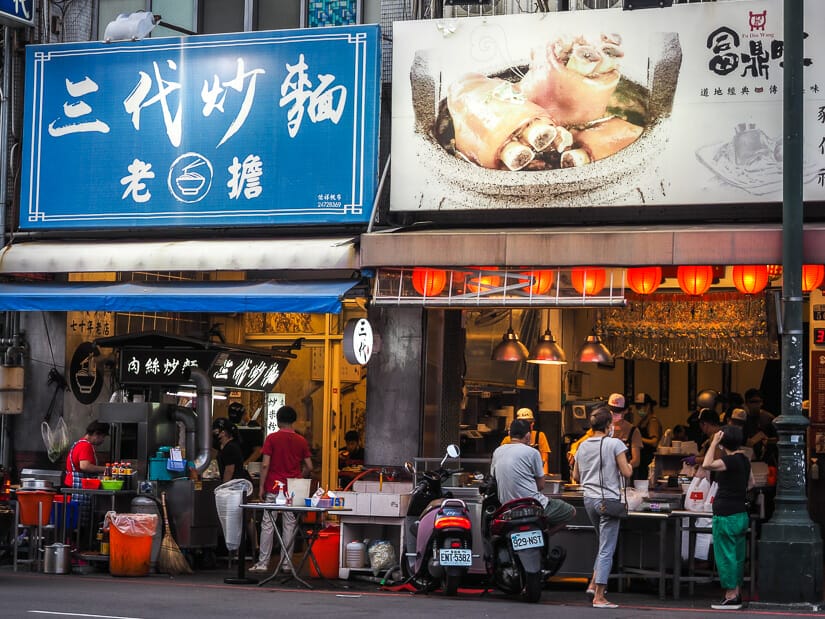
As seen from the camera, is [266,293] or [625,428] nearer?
[266,293]

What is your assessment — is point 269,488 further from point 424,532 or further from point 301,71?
point 301,71

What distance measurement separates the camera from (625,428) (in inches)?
747

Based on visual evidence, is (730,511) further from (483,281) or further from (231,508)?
(231,508)

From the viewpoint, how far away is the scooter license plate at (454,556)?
47.8 ft

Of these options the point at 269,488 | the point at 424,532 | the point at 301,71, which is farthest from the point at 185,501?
the point at 301,71

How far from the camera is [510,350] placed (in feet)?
68.1

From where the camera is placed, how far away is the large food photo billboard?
16500mm

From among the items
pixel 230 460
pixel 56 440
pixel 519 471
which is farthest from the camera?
pixel 56 440

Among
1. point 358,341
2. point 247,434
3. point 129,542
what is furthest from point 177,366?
point 247,434

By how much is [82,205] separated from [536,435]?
299 inches

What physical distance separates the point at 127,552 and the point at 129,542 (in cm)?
13

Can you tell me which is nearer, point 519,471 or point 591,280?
point 519,471

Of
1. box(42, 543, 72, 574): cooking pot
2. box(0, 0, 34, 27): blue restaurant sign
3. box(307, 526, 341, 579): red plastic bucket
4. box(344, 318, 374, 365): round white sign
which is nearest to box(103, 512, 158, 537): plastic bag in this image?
box(42, 543, 72, 574): cooking pot

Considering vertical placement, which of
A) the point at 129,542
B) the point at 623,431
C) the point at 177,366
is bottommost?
the point at 129,542
